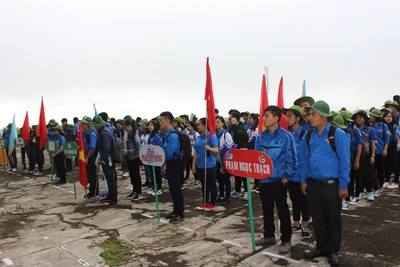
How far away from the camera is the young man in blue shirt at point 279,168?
13.7 feet

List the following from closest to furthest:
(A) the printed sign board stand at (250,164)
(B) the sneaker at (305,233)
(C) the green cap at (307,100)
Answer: (A) the printed sign board stand at (250,164)
(B) the sneaker at (305,233)
(C) the green cap at (307,100)

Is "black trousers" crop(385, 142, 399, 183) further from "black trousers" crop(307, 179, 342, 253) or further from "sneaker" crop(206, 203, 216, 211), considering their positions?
"black trousers" crop(307, 179, 342, 253)

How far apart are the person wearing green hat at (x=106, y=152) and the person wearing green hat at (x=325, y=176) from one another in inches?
188

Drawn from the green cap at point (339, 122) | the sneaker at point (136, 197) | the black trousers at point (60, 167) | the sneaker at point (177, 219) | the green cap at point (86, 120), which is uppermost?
the green cap at point (86, 120)

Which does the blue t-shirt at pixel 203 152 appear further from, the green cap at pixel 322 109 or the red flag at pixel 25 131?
the red flag at pixel 25 131

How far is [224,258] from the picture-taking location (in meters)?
4.24

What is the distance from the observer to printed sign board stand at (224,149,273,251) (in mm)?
3961

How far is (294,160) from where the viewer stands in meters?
4.16

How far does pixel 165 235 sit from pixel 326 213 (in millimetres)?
2690

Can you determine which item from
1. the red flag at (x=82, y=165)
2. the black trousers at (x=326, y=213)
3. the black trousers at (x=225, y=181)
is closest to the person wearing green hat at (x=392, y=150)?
the black trousers at (x=225, y=181)

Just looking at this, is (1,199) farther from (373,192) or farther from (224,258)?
(373,192)

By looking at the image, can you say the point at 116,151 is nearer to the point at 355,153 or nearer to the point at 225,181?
the point at 225,181

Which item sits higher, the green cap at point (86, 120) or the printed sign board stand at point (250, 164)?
the green cap at point (86, 120)

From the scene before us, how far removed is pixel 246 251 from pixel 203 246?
677mm
